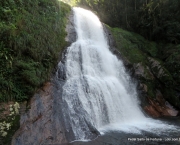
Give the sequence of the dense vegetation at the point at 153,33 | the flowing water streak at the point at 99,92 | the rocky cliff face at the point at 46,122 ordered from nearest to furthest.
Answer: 1. the rocky cliff face at the point at 46,122
2. the flowing water streak at the point at 99,92
3. the dense vegetation at the point at 153,33

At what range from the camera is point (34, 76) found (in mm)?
8383

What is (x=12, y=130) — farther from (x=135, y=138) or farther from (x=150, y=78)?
(x=150, y=78)

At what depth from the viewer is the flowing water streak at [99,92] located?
888cm

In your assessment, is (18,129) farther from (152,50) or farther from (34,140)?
(152,50)

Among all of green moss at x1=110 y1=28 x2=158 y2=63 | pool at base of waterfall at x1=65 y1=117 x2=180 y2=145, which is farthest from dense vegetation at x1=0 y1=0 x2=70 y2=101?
green moss at x1=110 y1=28 x2=158 y2=63

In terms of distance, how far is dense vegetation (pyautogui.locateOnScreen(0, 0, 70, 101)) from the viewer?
761 cm

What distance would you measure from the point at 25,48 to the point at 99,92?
4.69m

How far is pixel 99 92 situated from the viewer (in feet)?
33.1

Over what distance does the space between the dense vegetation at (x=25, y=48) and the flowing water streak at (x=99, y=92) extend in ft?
4.62

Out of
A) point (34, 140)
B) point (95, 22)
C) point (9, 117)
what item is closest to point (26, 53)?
point (9, 117)

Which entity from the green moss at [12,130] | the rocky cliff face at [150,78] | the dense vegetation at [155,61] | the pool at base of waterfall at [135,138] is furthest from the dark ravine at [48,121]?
the dense vegetation at [155,61]

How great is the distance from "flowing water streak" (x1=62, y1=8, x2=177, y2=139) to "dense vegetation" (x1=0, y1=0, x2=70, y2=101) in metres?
1.41

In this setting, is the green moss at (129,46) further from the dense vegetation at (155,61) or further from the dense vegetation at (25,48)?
the dense vegetation at (25,48)

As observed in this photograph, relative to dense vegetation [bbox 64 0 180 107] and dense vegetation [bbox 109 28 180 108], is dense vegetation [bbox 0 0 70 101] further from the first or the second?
dense vegetation [bbox 64 0 180 107]
